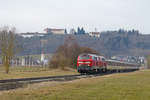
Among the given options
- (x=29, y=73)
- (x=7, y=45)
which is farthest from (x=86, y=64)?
(x=7, y=45)

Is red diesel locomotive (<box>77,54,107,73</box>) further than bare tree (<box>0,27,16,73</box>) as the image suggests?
No

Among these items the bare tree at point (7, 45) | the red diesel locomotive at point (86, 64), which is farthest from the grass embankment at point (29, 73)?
the red diesel locomotive at point (86, 64)

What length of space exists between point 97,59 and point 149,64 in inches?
4574

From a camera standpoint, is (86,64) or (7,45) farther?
(7,45)

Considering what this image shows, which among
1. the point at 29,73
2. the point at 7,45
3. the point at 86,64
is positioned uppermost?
the point at 7,45

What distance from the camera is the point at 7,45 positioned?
66312 millimetres

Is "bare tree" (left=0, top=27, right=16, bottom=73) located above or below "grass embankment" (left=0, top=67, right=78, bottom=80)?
above

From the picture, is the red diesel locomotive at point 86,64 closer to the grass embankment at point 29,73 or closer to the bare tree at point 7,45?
the grass embankment at point 29,73

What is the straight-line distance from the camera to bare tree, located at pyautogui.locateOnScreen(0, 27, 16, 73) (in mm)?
65250

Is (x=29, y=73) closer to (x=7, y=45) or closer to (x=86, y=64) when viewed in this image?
(x=7, y=45)

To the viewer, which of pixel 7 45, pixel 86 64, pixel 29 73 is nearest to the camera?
pixel 86 64

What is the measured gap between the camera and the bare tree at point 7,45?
214ft

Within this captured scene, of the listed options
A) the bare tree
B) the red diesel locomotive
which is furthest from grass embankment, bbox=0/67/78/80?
the red diesel locomotive

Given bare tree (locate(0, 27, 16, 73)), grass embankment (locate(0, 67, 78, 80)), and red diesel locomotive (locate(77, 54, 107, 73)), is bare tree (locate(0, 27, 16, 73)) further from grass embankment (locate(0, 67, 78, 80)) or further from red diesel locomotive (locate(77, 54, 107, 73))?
red diesel locomotive (locate(77, 54, 107, 73))
